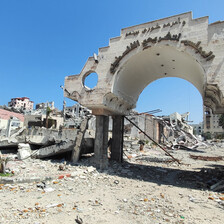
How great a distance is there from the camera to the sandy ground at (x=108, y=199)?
11.1ft

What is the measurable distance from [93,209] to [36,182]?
2.70 m

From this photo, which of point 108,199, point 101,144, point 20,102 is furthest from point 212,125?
point 20,102

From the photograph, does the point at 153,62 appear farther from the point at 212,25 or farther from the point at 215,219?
the point at 215,219

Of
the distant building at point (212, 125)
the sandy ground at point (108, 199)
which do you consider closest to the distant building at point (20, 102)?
the distant building at point (212, 125)

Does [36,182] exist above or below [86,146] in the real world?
below

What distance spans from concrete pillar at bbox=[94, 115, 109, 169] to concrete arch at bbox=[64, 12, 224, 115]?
512 millimetres

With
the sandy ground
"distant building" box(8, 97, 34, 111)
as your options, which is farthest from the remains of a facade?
"distant building" box(8, 97, 34, 111)

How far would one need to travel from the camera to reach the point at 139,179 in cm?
638

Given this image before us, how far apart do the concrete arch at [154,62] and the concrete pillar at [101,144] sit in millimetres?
512

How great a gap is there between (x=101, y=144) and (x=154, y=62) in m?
4.32

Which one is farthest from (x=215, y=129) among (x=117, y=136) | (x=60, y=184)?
(x=60, y=184)

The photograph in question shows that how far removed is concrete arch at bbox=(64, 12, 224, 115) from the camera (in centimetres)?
547

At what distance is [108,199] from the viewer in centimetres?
438

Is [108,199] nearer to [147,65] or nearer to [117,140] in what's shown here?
[117,140]
